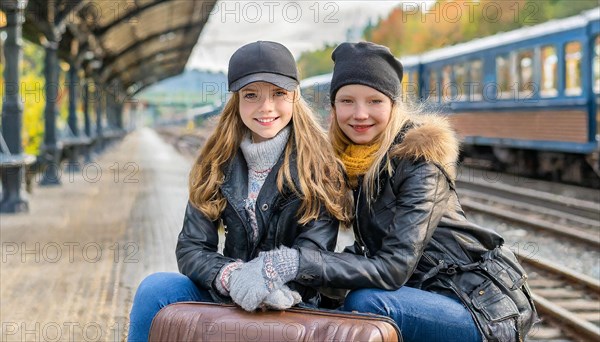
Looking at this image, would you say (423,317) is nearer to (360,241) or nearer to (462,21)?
(360,241)

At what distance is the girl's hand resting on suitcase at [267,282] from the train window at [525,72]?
13636mm

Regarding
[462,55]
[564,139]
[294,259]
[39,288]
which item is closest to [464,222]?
[294,259]

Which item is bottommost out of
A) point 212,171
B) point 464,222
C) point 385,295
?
point 385,295

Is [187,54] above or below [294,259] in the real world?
above

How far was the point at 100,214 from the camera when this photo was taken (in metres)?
10.4

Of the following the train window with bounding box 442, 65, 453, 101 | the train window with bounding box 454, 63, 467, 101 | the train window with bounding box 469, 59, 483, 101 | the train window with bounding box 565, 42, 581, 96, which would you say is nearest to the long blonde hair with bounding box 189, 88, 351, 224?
the train window with bounding box 565, 42, 581, 96

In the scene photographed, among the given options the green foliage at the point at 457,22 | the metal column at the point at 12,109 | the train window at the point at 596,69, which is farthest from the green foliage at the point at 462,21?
the metal column at the point at 12,109

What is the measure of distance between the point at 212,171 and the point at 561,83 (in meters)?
12.8

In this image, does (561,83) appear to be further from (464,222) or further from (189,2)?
(464,222)

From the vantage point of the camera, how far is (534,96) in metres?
15.3

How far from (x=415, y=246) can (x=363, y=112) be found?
0.51 m

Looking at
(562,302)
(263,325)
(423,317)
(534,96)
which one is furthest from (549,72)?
(263,325)

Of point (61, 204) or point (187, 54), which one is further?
point (187, 54)

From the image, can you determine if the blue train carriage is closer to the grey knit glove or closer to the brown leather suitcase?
the grey knit glove
